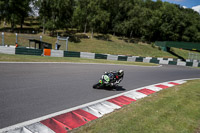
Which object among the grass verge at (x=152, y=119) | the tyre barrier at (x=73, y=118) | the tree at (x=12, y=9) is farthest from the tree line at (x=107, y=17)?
the grass verge at (x=152, y=119)

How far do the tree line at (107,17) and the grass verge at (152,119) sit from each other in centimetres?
3892

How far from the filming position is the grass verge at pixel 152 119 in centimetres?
420

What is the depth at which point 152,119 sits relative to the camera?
4848 millimetres

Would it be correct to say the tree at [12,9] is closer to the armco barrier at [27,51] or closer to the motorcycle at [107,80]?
the armco barrier at [27,51]

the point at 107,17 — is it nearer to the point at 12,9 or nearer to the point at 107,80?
the point at 12,9

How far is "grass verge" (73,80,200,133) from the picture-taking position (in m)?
4.20

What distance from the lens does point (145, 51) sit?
48344 millimetres

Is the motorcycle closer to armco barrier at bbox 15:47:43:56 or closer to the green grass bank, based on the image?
armco barrier at bbox 15:47:43:56

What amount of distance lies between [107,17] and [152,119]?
49.1m

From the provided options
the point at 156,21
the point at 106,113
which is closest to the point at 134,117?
the point at 106,113

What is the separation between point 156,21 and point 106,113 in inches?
2569

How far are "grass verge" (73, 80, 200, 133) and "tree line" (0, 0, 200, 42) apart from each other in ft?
128

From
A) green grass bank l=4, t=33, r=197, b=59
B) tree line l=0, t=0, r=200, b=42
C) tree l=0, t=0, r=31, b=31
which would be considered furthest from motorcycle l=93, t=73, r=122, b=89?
tree l=0, t=0, r=31, b=31

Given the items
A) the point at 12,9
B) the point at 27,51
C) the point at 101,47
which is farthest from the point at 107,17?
the point at 27,51
